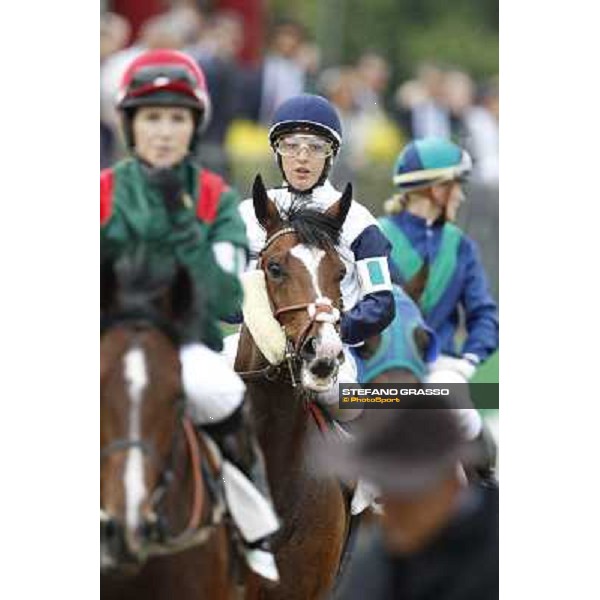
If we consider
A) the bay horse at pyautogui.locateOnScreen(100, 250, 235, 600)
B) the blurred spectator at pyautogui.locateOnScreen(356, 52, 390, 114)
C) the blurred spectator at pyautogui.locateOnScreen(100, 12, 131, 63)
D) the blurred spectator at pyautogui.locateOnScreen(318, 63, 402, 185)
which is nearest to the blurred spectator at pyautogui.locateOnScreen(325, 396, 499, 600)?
the bay horse at pyautogui.locateOnScreen(100, 250, 235, 600)

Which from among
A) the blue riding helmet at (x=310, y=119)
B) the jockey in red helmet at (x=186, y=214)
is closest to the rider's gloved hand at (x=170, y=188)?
the jockey in red helmet at (x=186, y=214)

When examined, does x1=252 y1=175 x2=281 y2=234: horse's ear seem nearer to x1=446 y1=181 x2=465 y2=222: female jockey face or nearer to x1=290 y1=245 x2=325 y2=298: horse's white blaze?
x1=290 y1=245 x2=325 y2=298: horse's white blaze

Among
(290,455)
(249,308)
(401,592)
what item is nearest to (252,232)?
(249,308)

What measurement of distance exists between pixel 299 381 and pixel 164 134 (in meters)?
1.17

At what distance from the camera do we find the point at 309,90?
420 inches

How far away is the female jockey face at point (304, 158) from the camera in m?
6.89

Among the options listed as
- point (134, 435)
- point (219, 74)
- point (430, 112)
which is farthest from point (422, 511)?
point (430, 112)

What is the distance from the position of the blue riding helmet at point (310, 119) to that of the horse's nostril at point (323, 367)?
1.13 metres

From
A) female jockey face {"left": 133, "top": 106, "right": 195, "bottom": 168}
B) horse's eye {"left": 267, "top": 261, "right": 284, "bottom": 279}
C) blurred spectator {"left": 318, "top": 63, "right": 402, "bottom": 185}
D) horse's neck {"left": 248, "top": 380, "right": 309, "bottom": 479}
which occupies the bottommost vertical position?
horse's neck {"left": 248, "top": 380, "right": 309, "bottom": 479}

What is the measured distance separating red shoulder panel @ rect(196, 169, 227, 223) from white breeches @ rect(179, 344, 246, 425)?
0.44m

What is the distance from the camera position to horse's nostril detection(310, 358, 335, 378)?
6.18 metres

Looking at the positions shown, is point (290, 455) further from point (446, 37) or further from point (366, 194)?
point (446, 37)

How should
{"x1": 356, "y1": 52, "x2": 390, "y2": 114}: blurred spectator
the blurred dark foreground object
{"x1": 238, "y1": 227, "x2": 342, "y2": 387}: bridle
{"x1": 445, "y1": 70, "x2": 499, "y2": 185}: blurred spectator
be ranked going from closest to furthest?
the blurred dark foreground object < {"x1": 238, "y1": 227, "x2": 342, "y2": 387}: bridle < {"x1": 445, "y1": 70, "x2": 499, "y2": 185}: blurred spectator < {"x1": 356, "y1": 52, "x2": 390, "y2": 114}: blurred spectator
